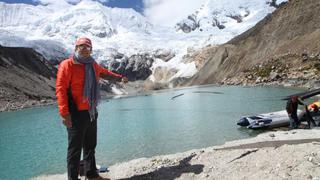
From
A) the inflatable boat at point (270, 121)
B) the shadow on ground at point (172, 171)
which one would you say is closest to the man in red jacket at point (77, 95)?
the shadow on ground at point (172, 171)

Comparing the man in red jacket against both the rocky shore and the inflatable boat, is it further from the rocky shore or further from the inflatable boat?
the inflatable boat

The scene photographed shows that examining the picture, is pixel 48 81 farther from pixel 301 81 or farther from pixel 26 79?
pixel 301 81

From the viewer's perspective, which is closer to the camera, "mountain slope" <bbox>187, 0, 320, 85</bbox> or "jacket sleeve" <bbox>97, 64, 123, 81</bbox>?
"jacket sleeve" <bbox>97, 64, 123, 81</bbox>

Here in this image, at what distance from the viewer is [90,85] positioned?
996 centimetres

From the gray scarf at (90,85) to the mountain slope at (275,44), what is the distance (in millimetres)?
93320

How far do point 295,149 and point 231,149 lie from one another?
8.16 ft

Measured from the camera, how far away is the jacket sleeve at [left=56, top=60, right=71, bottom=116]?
9.57 m

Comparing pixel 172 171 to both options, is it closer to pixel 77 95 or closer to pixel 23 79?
pixel 77 95

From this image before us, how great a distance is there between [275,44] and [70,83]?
124552 millimetres

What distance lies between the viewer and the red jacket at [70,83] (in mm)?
9602

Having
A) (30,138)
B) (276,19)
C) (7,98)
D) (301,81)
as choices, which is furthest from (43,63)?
(30,138)

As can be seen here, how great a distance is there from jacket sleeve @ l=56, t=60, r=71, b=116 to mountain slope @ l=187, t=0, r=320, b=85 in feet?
308

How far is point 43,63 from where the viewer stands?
182 m

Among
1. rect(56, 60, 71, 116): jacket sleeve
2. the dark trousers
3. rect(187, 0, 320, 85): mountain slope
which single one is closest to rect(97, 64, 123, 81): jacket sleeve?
rect(56, 60, 71, 116): jacket sleeve
